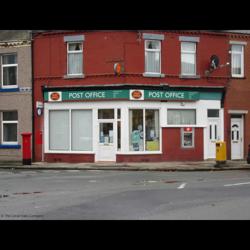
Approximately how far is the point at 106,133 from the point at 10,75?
6706mm

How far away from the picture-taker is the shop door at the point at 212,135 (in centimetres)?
2841

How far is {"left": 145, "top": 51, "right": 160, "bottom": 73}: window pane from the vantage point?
2716 cm

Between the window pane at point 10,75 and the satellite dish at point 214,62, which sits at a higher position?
the satellite dish at point 214,62

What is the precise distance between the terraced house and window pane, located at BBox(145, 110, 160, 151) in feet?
21.4

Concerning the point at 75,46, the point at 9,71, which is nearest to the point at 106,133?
the point at 75,46

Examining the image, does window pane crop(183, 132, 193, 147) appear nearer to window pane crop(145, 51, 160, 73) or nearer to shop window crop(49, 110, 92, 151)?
window pane crop(145, 51, 160, 73)

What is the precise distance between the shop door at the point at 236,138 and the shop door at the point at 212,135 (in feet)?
3.54

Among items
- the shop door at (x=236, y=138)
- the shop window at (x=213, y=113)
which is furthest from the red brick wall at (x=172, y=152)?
the shop door at (x=236, y=138)

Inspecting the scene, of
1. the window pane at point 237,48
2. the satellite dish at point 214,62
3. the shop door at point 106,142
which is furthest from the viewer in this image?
the window pane at point 237,48

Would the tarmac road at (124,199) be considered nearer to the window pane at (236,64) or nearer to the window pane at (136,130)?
the window pane at (136,130)

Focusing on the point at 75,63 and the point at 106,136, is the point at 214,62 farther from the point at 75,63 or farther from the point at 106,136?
the point at 75,63

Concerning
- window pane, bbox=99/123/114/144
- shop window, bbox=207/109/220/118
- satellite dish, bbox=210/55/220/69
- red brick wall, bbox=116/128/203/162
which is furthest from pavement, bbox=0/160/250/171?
satellite dish, bbox=210/55/220/69

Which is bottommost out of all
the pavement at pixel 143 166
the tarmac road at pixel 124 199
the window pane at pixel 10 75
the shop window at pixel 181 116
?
the tarmac road at pixel 124 199
